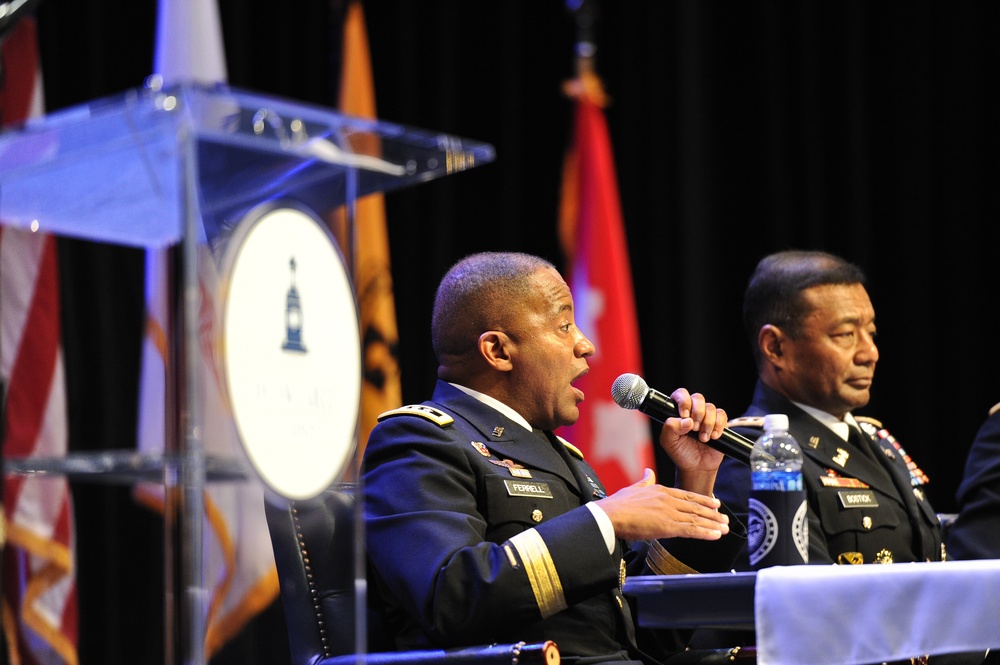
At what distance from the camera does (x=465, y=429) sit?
2496 millimetres

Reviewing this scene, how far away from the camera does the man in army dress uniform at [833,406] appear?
3109 millimetres

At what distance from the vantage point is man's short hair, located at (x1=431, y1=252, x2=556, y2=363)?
266 cm

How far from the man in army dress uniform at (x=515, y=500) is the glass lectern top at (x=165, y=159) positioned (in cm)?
85

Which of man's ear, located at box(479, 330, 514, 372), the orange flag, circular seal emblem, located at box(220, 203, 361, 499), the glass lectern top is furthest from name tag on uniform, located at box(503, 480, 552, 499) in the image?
the orange flag

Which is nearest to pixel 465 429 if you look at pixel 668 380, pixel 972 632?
pixel 972 632

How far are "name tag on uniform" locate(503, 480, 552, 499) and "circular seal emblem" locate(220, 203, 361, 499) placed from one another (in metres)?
0.91

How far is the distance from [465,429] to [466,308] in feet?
0.99

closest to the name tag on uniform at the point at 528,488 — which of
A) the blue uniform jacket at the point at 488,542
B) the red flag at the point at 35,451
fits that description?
the blue uniform jacket at the point at 488,542

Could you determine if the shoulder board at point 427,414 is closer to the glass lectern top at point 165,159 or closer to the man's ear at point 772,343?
the glass lectern top at point 165,159

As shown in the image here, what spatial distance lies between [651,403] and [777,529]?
0.32 metres

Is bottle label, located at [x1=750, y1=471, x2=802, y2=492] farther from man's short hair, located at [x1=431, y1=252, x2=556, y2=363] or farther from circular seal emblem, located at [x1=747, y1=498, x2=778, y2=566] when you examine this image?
man's short hair, located at [x1=431, y1=252, x2=556, y2=363]

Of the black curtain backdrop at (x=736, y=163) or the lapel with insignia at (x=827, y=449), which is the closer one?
the lapel with insignia at (x=827, y=449)

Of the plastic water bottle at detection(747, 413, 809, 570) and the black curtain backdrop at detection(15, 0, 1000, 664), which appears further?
the black curtain backdrop at detection(15, 0, 1000, 664)

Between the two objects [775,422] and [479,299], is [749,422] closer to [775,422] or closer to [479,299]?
[775,422]
